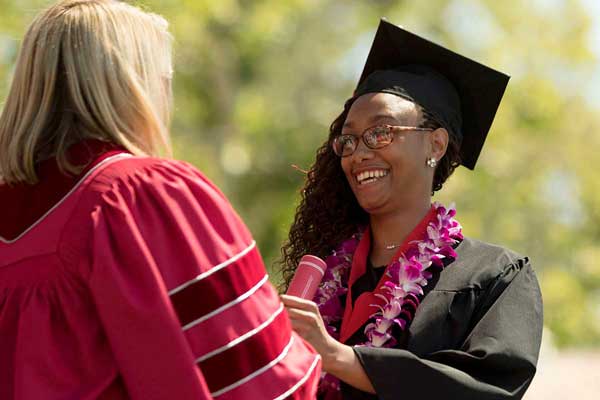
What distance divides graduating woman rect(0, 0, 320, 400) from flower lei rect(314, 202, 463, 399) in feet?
3.15

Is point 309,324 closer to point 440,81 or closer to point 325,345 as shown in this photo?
point 325,345

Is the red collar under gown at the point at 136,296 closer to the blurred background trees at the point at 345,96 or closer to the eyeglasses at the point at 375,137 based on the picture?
the eyeglasses at the point at 375,137

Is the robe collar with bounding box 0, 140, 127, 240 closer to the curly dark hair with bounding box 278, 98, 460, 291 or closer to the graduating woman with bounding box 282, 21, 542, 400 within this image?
the graduating woman with bounding box 282, 21, 542, 400

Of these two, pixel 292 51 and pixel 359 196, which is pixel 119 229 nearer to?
pixel 359 196

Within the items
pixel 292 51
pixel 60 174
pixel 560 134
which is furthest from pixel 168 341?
pixel 560 134

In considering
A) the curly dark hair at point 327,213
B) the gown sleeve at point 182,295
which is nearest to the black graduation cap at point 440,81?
the curly dark hair at point 327,213

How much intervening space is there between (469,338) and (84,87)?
151 centimetres

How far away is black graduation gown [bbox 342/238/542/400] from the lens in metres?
3.24

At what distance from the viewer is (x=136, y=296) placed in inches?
91.8

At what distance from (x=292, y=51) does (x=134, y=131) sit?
12845 millimetres

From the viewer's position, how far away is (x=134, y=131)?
253 centimetres

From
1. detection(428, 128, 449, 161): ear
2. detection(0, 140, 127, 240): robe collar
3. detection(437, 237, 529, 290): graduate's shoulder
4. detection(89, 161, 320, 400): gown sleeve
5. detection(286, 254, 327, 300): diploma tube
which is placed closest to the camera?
detection(89, 161, 320, 400): gown sleeve

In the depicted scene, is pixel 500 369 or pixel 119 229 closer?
pixel 119 229

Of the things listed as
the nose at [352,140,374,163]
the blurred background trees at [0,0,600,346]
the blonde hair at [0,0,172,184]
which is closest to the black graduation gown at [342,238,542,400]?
the nose at [352,140,374,163]
